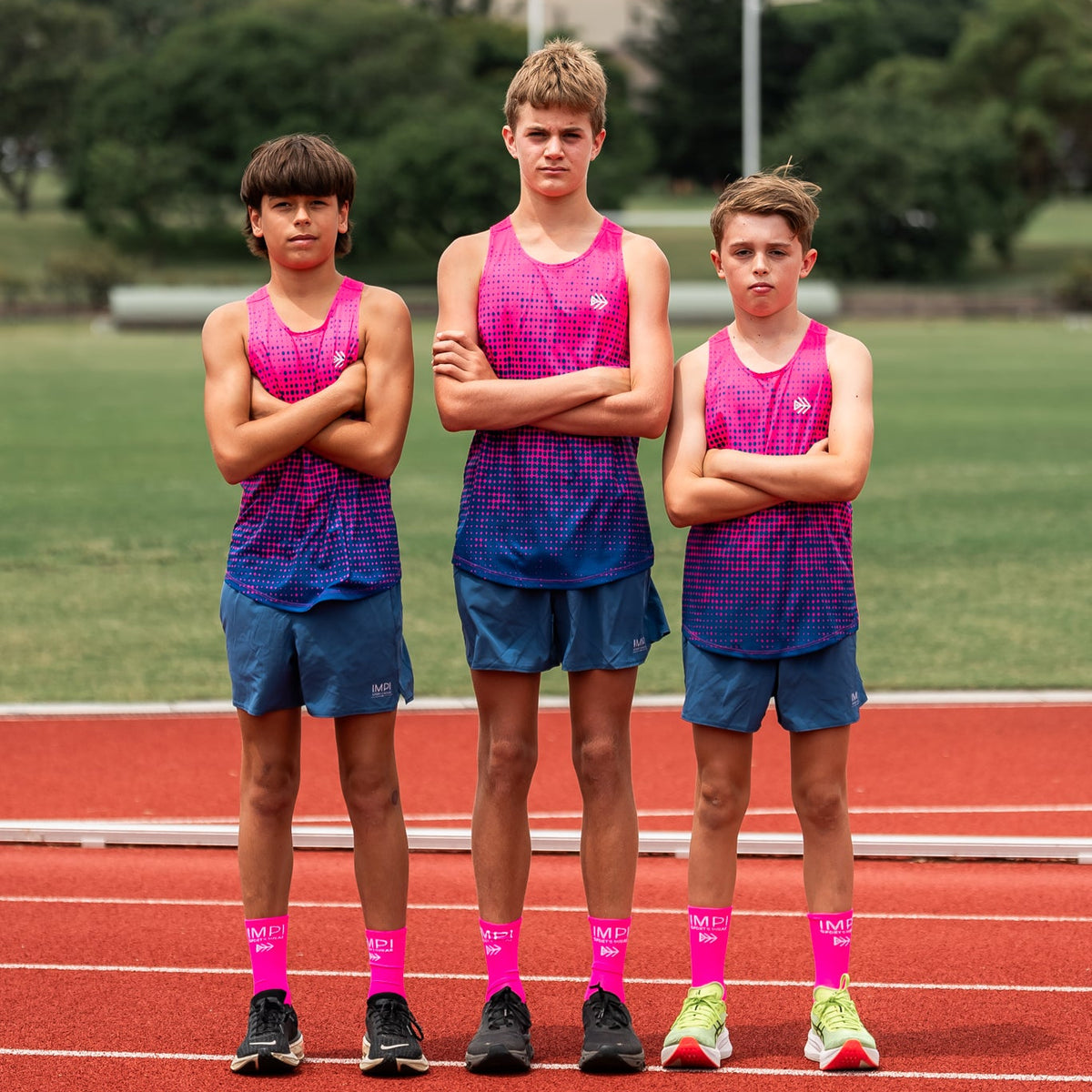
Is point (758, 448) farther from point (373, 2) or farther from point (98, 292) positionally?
point (373, 2)

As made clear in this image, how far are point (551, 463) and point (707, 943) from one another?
3.92 ft

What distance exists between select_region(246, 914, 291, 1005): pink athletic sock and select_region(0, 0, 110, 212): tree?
81.9 metres

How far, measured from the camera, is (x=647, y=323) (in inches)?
157

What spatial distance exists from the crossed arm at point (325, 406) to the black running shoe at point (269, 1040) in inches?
47.7

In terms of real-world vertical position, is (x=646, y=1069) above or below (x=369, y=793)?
below

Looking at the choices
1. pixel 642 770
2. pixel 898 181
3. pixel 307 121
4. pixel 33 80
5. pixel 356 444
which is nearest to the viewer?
pixel 356 444

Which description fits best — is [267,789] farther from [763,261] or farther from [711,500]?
[763,261]

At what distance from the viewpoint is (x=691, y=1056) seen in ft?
12.7

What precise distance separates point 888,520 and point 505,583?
37.1ft

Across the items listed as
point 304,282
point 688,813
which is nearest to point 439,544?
point 688,813

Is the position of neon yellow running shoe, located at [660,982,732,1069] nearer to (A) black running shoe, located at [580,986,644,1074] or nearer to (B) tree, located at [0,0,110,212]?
(A) black running shoe, located at [580,986,644,1074]

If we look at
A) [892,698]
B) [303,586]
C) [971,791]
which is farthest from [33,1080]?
[892,698]

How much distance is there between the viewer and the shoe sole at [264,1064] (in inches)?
151

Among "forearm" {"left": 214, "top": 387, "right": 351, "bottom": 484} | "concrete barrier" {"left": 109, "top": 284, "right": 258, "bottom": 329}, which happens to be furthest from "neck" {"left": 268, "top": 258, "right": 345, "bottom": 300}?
"concrete barrier" {"left": 109, "top": 284, "right": 258, "bottom": 329}
